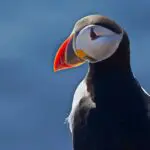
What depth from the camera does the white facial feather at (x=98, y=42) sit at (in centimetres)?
405

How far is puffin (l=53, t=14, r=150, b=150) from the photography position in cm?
400

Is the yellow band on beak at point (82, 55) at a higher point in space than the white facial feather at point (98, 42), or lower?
lower

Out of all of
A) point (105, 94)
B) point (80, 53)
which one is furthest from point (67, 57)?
point (105, 94)

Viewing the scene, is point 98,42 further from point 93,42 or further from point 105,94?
point 105,94

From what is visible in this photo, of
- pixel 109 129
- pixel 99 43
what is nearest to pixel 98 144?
pixel 109 129

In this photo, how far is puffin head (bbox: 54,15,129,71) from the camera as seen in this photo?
4047 mm

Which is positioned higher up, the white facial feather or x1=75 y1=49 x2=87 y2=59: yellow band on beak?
the white facial feather

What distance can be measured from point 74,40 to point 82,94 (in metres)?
0.19

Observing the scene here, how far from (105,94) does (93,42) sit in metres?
0.17

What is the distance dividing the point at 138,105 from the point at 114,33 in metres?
0.23

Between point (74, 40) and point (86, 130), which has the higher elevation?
point (74, 40)

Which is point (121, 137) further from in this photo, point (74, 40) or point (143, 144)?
point (74, 40)

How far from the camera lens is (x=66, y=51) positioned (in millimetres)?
4109

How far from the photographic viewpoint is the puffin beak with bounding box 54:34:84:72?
4094 millimetres
